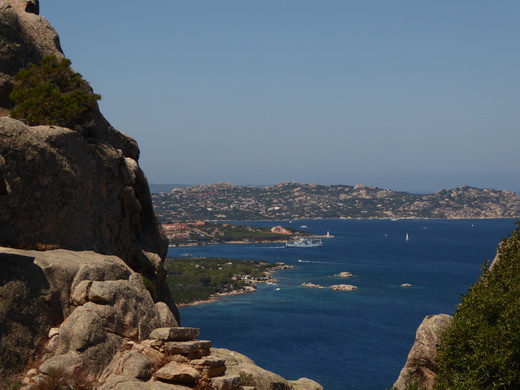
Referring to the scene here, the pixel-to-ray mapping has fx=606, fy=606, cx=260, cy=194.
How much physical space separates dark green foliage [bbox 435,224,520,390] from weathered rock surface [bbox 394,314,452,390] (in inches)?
37.2

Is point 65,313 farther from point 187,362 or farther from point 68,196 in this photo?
point 68,196

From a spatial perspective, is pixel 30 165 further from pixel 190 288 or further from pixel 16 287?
pixel 190 288

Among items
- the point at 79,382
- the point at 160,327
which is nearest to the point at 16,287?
the point at 79,382

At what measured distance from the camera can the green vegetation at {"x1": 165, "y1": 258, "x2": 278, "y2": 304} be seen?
159 m

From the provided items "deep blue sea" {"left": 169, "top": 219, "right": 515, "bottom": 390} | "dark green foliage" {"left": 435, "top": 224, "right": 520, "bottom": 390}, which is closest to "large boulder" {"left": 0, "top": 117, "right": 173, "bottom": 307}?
"dark green foliage" {"left": 435, "top": 224, "right": 520, "bottom": 390}

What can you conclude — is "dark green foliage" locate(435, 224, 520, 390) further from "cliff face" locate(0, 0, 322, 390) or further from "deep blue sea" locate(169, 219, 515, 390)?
"deep blue sea" locate(169, 219, 515, 390)

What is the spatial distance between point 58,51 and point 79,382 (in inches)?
667

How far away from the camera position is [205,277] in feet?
570

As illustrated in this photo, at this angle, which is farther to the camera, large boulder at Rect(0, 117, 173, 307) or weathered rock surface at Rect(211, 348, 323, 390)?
large boulder at Rect(0, 117, 173, 307)

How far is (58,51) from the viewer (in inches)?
1071

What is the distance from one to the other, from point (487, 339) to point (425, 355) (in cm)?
339

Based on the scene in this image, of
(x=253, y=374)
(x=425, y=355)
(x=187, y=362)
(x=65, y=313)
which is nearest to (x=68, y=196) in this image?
(x=65, y=313)

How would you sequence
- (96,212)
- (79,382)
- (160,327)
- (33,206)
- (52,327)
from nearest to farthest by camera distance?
(79,382)
(52,327)
(160,327)
(33,206)
(96,212)

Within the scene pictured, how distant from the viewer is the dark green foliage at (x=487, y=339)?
19531mm
